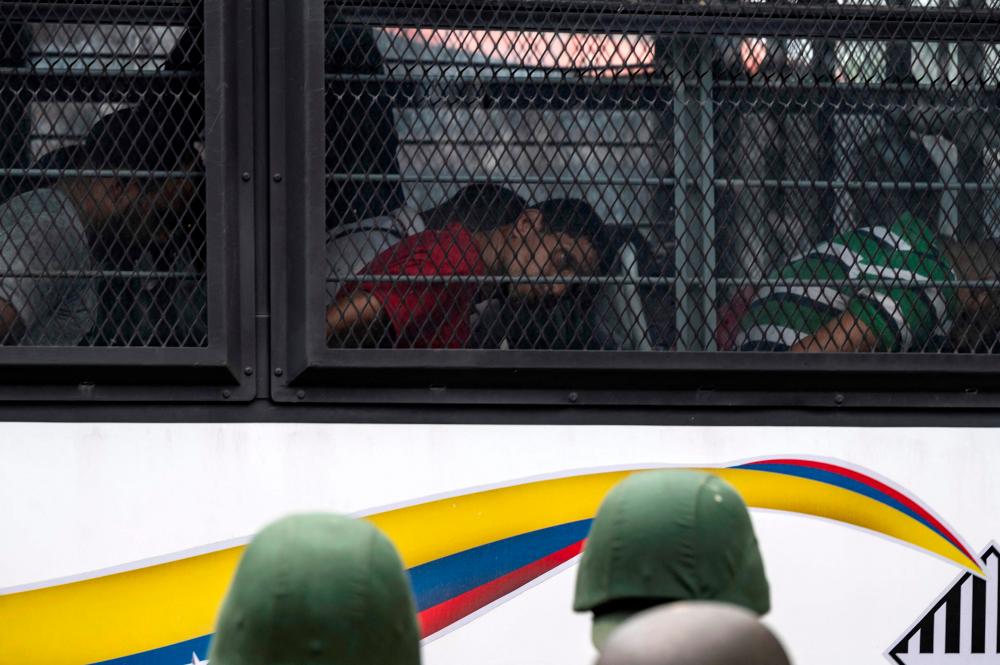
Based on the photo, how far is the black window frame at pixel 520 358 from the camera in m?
2.83

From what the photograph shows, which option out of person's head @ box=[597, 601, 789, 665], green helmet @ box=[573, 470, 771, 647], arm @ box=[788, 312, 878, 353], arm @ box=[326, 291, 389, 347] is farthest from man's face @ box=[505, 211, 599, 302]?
person's head @ box=[597, 601, 789, 665]

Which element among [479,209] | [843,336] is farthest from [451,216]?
[843,336]

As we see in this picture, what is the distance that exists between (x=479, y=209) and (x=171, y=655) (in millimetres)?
1030

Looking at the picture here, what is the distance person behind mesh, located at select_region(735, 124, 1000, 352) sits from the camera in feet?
9.66

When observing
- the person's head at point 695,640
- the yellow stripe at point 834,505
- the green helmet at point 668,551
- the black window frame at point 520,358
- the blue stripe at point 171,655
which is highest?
the black window frame at point 520,358

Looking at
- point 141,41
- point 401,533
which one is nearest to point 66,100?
point 141,41

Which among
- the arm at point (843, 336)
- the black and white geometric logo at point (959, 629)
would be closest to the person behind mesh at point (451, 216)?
the arm at point (843, 336)

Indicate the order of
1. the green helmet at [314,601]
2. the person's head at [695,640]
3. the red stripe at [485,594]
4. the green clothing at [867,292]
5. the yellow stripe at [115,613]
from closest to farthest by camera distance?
the person's head at [695,640] → the green helmet at [314,601] → the yellow stripe at [115,613] → the red stripe at [485,594] → the green clothing at [867,292]

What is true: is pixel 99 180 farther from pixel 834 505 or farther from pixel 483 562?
pixel 834 505

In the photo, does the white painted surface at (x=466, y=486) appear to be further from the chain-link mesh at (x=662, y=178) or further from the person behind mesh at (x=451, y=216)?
the person behind mesh at (x=451, y=216)

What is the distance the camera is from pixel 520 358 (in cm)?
285

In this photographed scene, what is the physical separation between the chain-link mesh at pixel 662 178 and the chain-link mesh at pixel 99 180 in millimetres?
291

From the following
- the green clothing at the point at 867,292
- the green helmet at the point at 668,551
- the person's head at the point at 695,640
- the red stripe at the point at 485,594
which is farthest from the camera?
the green clothing at the point at 867,292

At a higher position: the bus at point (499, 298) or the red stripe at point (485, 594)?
the bus at point (499, 298)
